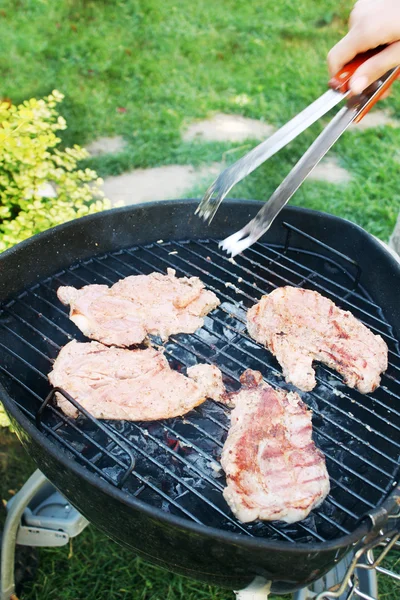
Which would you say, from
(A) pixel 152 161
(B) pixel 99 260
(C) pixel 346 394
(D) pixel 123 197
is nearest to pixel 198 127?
(A) pixel 152 161

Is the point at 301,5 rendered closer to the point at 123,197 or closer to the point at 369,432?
the point at 123,197

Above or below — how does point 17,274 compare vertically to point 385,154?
below

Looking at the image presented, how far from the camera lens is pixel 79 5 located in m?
7.83

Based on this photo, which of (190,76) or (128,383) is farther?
(190,76)

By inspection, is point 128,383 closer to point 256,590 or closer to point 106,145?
point 256,590

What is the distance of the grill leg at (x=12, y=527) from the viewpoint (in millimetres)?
2896

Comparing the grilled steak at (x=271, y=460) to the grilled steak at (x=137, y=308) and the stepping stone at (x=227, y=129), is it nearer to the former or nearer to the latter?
the grilled steak at (x=137, y=308)

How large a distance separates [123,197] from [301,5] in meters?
4.80

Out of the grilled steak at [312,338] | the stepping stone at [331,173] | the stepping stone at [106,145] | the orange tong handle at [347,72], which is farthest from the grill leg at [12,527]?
the stepping stone at [331,173]

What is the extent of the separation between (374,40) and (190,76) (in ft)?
16.9

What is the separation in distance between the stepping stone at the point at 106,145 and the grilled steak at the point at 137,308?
3.40m

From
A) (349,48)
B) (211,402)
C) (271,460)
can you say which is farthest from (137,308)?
(349,48)

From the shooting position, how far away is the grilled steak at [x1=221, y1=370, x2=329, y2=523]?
6.67ft

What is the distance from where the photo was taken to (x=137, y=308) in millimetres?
2756
